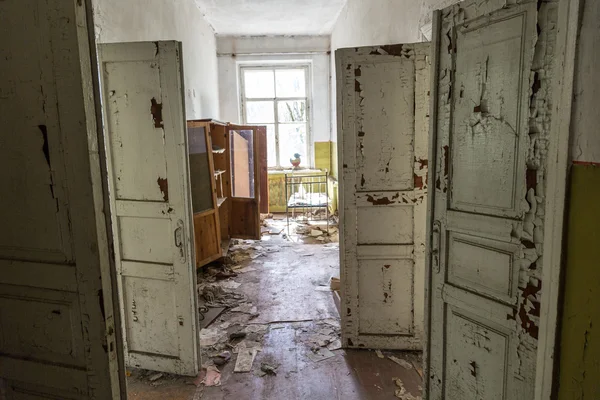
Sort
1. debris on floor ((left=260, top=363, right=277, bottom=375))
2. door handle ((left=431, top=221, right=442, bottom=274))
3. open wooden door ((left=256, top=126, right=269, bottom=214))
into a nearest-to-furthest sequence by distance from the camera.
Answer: door handle ((left=431, top=221, right=442, bottom=274)) → debris on floor ((left=260, top=363, right=277, bottom=375)) → open wooden door ((left=256, top=126, right=269, bottom=214))

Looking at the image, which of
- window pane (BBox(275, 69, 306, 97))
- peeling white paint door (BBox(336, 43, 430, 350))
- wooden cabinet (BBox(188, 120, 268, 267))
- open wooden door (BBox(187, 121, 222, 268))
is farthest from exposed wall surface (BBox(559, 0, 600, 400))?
window pane (BBox(275, 69, 306, 97))

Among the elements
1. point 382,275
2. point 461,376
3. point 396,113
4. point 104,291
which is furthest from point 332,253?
point 104,291

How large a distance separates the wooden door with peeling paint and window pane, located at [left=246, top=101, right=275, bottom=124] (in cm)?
674

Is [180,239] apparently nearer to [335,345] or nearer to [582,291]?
[335,345]

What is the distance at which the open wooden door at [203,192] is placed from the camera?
13.3 feet

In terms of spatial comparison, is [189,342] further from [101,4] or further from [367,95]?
[101,4]

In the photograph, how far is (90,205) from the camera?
1237 millimetres

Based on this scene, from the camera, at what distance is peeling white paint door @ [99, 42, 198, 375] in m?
2.34

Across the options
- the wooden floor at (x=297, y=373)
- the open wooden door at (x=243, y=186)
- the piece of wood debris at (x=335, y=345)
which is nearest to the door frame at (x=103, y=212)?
the wooden floor at (x=297, y=373)

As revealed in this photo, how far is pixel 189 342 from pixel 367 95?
2.04 m

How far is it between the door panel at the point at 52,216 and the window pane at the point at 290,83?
23.9 ft

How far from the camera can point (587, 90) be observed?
110 cm

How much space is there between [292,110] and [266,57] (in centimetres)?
118

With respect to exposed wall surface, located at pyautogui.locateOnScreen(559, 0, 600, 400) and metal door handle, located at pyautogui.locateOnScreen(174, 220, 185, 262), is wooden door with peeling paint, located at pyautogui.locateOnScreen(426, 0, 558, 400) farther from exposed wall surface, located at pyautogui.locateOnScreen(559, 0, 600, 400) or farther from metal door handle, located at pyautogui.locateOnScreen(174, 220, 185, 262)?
metal door handle, located at pyautogui.locateOnScreen(174, 220, 185, 262)
